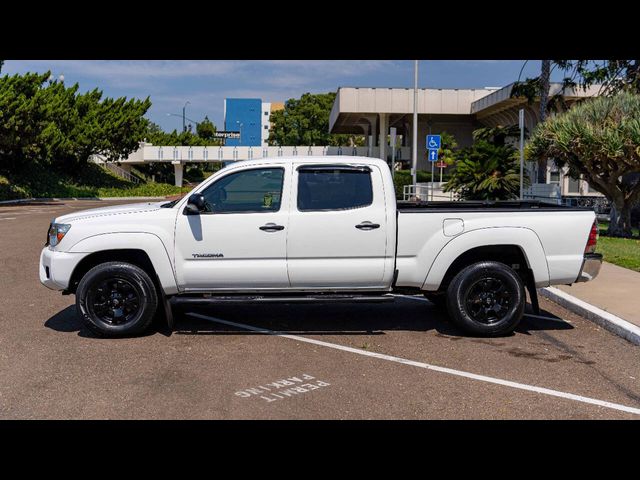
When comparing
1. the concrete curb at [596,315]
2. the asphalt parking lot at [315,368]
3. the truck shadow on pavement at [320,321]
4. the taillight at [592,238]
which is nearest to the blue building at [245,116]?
the concrete curb at [596,315]

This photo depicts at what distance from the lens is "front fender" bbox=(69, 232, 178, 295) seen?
761 centimetres

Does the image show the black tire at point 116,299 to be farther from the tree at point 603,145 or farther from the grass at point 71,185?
the grass at point 71,185

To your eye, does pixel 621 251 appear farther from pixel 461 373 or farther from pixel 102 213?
pixel 102 213

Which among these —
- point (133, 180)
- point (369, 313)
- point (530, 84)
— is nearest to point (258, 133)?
point (133, 180)

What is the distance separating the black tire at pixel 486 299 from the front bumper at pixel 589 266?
A: 0.72 m

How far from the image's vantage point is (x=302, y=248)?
766 centimetres

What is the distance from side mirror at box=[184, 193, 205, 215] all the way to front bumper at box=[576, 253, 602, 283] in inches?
169

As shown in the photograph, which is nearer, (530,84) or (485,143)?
(485,143)

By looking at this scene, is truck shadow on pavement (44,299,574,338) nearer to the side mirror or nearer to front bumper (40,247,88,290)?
front bumper (40,247,88,290)

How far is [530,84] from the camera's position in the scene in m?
27.4

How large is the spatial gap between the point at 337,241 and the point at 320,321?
1.43 m
